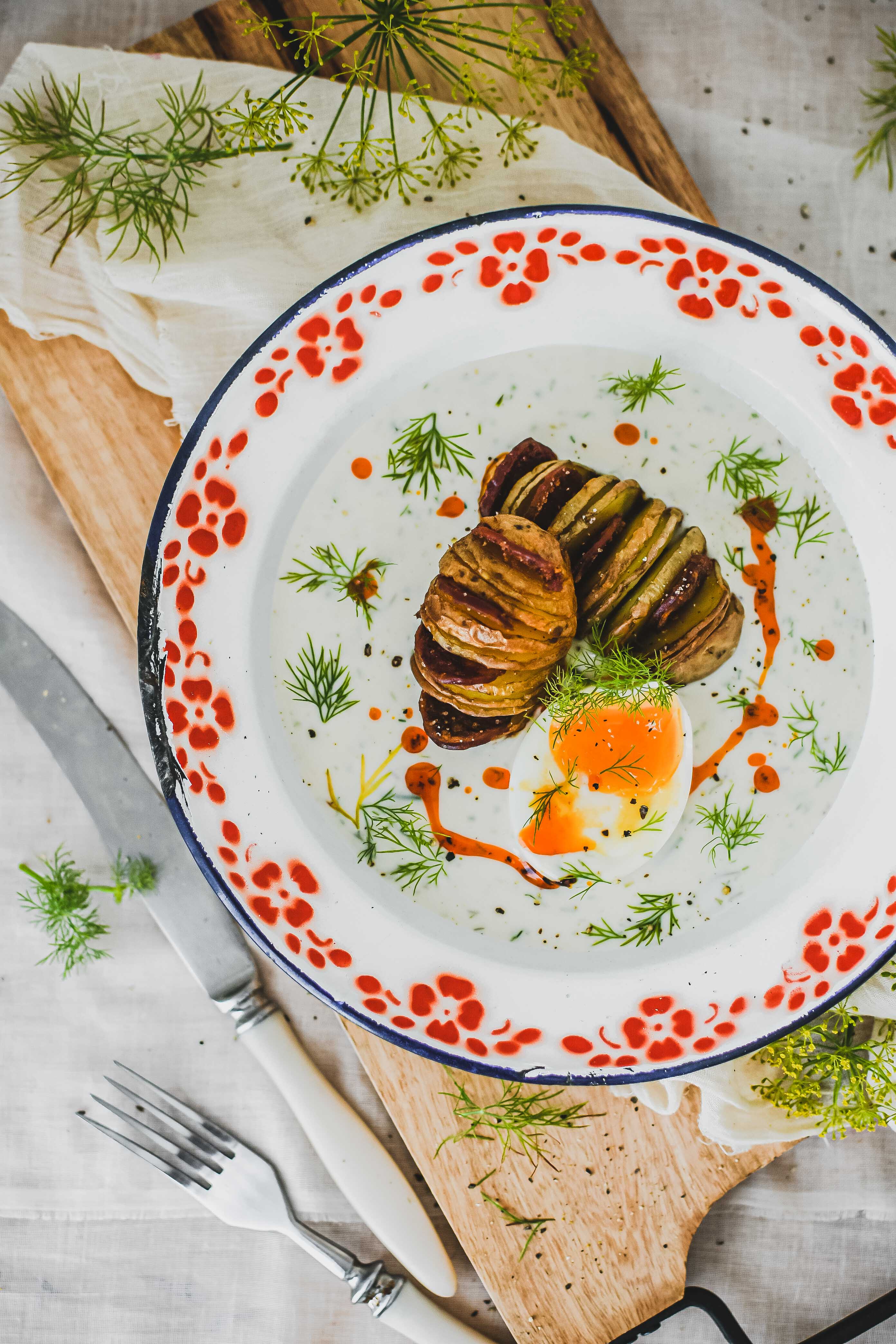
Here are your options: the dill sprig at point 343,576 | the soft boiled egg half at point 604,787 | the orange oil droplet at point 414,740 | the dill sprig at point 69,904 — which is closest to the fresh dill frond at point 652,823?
the soft boiled egg half at point 604,787

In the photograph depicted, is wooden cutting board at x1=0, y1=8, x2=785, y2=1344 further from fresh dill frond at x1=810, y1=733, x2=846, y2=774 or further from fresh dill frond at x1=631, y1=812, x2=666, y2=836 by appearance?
fresh dill frond at x1=810, y1=733, x2=846, y2=774

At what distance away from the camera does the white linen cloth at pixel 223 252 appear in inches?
74.2

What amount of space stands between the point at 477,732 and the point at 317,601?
17.7 inches

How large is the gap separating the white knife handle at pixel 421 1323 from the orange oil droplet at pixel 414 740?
128cm

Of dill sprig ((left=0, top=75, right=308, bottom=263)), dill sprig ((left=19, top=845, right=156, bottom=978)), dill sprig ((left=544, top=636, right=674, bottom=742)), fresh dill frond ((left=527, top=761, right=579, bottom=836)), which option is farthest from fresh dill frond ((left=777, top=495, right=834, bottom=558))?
dill sprig ((left=19, top=845, right=156, bottom=978))

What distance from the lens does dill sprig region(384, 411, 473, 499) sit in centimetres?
192

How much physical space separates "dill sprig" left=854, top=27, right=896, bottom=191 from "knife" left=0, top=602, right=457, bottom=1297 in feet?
7.35

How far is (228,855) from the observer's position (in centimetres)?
182

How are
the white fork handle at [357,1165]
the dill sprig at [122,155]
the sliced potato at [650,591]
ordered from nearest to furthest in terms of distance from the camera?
1. the sliced potato at [650,591]
2. the dill sprig at [122,155]
3. the white fork handle at [357,1165]

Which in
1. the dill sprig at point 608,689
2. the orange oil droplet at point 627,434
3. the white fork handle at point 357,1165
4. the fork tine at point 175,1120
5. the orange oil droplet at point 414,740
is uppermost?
the orange oil droplet at point 627,434

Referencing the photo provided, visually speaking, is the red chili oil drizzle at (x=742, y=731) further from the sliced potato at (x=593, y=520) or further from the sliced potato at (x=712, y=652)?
the sliced potato at (x=593, y=520)

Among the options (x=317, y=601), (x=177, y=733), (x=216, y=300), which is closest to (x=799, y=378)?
(x=317, y=601)

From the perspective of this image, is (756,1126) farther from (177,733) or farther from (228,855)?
(177,733)

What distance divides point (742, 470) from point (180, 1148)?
2059 mm
